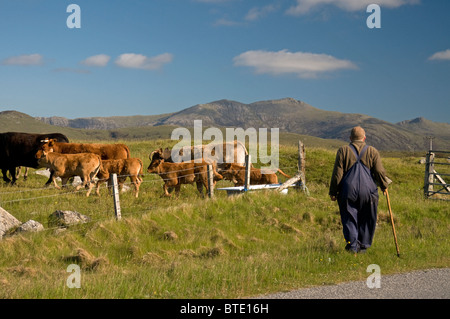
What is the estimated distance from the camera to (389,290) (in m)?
7.29

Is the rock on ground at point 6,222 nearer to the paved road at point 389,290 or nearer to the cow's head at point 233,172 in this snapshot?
the cow's head at point 233,172

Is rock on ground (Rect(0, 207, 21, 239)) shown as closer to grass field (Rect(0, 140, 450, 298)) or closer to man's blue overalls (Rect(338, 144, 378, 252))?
grass field (Rect(0, 140, 450, 298))

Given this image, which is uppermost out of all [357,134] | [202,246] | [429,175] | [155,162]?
[357,134]

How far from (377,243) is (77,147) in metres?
14.9

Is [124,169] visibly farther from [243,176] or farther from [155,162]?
[243,176]

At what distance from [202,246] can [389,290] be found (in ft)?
21.1

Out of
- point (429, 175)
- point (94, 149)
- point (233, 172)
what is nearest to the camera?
point (233, 172)

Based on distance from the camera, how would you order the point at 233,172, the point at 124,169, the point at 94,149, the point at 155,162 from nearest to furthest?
the point at 124,169, the point at 155,162, the point at 233,172, the point at 94,149

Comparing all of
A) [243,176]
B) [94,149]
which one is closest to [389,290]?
[243,176]

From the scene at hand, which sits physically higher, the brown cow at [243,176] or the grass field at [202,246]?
the brown cow at [243,176]

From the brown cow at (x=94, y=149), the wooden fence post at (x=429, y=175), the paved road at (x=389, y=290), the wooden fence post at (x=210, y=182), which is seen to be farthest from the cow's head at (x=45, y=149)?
the wooden fence post at (x=429, y=175)

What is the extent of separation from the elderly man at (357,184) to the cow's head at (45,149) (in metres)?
13.3

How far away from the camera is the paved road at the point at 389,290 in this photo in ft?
23.0
